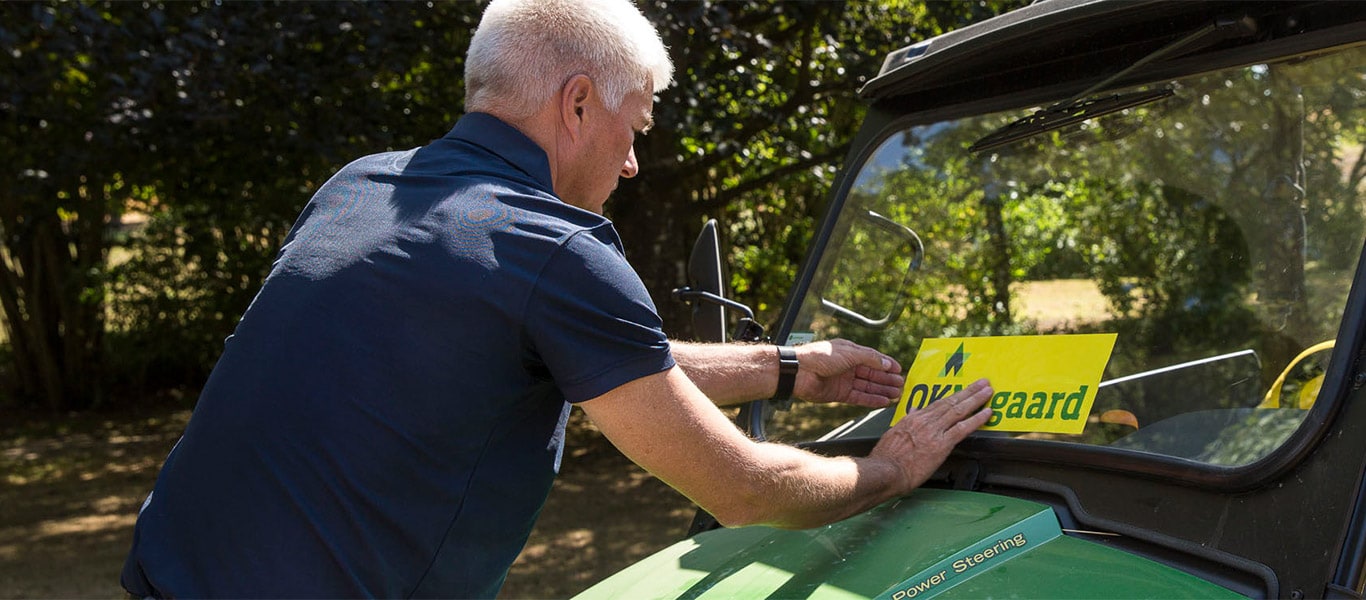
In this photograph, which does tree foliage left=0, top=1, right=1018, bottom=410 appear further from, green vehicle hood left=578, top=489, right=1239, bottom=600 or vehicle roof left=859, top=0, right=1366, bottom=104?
green vehicle hood left=578, top=489, right=1239, bottom=600

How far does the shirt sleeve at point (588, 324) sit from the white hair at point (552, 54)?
1.12 feet

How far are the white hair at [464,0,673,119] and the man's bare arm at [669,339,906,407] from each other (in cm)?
67

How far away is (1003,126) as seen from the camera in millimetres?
2455

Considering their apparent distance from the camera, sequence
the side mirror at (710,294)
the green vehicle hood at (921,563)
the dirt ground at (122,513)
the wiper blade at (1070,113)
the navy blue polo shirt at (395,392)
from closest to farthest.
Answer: the navy blue polo shirt at (395,392) < the green vehicle hood at (921,563) < the wiper blade at (1070,113) < the side mirror at (710,294) < the dirt ground at (122,513)

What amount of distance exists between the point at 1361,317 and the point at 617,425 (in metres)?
1.10

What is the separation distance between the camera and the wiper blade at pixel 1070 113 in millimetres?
2203

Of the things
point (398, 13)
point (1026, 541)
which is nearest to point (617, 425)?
point (1026, 541)

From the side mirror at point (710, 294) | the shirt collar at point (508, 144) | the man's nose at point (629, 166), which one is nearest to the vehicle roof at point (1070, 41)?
the side mirror at point (710, 294)

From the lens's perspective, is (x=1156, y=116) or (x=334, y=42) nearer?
(x=1156, y=116)

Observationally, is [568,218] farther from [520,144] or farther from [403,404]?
[403,404]

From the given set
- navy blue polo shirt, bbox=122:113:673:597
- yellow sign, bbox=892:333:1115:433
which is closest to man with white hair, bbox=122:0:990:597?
navy blue polo shirt, bbox=122:113:673:597

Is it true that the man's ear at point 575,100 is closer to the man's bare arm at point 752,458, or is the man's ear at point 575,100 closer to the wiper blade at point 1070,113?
the man's bare arm at point 752,458

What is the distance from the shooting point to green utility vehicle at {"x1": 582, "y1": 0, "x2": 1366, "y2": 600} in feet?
5.56

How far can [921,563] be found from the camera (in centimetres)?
177
